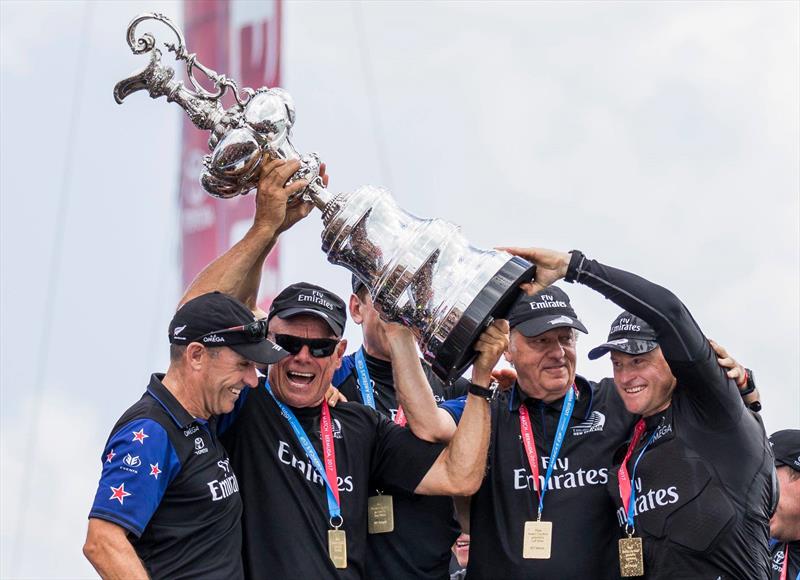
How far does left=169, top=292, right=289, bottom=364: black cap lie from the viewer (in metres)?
2.87

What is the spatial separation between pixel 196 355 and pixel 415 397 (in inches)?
25.4

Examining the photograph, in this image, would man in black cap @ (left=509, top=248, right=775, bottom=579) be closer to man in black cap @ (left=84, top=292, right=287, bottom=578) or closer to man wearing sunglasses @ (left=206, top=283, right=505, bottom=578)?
man wearing sunglasses @ (left=206, top=283, right=505, bottom=578)

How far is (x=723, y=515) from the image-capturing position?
3.06 meters

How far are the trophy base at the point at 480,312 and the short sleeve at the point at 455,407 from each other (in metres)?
0.55

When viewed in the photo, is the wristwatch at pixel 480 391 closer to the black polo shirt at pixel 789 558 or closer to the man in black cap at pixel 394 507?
the man in black cap at pixel 394 507

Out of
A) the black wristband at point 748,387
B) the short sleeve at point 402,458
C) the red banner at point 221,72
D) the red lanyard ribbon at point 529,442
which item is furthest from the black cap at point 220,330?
the red banner at point 221,72

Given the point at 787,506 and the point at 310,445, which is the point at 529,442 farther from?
the point at 787,506

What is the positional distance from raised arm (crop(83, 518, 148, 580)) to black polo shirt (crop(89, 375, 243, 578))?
23 millimetres

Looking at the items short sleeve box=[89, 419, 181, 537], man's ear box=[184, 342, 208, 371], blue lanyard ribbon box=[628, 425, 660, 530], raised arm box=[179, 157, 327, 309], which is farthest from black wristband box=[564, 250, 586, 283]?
short sleeve box=[89, 419, 181, 537]

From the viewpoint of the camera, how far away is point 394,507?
10.8 ft

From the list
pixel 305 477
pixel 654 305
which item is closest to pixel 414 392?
pixel 305 477

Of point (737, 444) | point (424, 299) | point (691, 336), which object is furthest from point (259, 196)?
point (737, 444)

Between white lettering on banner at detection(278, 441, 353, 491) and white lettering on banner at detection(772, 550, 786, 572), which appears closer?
white lettering on banner at detection(278, 441, 353, 491)

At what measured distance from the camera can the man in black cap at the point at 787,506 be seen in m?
4.15
